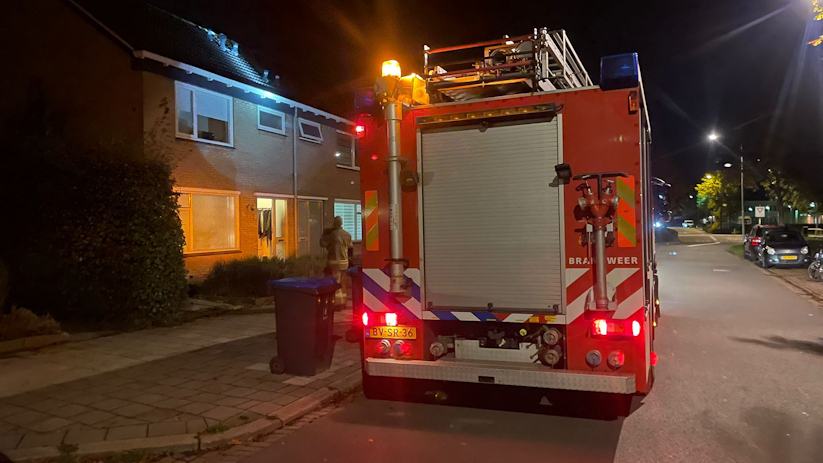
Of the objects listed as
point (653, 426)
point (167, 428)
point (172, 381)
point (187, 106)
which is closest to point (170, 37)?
point (187, 106)

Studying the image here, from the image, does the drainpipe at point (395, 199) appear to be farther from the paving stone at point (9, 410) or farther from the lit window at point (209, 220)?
the lit window at point (209, 220)

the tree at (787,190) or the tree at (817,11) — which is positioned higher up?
the tree at (817,11)

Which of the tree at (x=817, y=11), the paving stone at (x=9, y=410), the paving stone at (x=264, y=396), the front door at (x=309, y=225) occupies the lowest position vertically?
the paving stone at (x=264, y=396)

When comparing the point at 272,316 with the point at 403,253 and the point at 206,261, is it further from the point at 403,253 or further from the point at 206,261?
the point at 403,253

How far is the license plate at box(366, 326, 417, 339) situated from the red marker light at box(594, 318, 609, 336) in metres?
1.59

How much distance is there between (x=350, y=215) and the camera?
A: 73.4 ft

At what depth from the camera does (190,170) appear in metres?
14.6

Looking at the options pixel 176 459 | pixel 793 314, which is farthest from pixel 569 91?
pixel 793 314

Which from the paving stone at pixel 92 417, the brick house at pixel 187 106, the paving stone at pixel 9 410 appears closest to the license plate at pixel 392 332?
the paving stone at pixel 92 417

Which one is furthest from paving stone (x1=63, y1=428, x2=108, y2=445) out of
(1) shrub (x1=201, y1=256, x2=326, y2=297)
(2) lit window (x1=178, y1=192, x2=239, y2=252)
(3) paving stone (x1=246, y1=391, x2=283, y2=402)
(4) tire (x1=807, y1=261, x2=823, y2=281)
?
(4) tire (x1=807, y1=261, x2=823, y2=281)

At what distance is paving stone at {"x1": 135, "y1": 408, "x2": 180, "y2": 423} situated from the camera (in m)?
5.30

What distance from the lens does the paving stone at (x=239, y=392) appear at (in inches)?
240

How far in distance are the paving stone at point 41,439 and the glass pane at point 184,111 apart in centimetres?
1069

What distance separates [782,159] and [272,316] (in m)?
23.7
